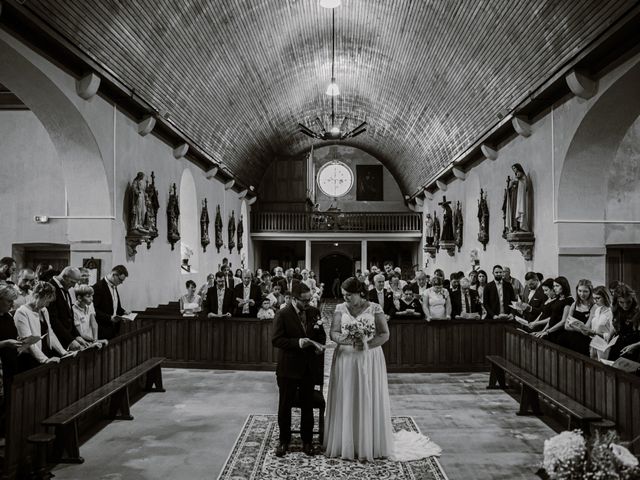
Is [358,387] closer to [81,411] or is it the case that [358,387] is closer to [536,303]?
[81,411]

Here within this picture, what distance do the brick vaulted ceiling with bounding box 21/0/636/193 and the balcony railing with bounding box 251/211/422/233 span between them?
394 centimetres

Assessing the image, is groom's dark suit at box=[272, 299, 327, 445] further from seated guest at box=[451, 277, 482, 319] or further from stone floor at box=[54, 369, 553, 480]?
seated guest at box=[451, 277, 482, 319]

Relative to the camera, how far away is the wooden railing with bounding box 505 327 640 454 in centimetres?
494

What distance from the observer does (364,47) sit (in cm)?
1597

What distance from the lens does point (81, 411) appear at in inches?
217

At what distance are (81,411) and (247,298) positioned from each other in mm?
5467

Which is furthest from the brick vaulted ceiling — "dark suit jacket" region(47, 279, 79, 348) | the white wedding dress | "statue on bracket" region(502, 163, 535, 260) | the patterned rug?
the patterned rug

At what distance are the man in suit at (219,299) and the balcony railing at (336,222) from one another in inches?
579

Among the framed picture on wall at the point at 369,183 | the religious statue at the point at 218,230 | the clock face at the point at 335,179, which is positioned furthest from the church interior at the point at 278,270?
the clock face at the point at 335,179

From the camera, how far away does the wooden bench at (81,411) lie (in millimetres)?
5325

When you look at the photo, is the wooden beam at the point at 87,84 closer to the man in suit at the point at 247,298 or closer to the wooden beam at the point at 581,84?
the man in suit at the point at 247,298

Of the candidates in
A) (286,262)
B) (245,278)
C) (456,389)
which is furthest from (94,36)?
(286,262)

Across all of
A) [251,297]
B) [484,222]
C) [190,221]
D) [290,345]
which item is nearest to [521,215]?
[484,222]

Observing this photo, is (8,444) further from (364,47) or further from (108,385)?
(364,47)
